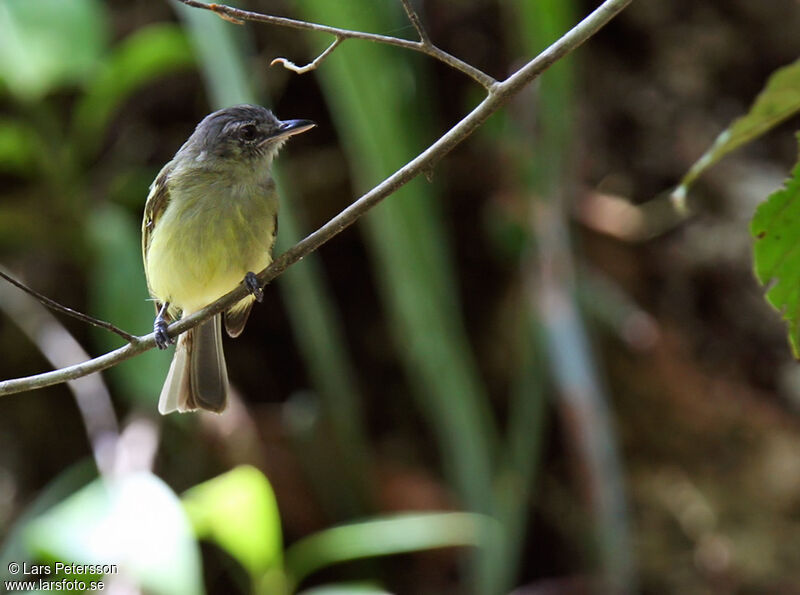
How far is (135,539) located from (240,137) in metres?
1.32

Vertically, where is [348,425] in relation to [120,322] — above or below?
below

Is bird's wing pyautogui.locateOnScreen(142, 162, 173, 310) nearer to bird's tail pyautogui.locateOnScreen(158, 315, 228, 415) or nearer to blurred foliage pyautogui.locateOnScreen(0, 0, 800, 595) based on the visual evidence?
bird's tail pyautogui.locateOnScreen(158, 315, 228, 415)

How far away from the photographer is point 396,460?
480 centimetres

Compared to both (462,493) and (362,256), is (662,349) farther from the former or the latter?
(362,256)

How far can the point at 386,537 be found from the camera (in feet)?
12.1

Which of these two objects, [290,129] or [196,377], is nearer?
[290,129]

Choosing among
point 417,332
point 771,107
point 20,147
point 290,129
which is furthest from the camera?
point 20,147

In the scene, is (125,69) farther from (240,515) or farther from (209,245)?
(240,515)

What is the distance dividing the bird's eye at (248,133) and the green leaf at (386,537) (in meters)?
1.55

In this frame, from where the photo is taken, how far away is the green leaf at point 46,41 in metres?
3.75

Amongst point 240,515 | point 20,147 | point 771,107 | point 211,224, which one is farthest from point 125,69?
point 771,107

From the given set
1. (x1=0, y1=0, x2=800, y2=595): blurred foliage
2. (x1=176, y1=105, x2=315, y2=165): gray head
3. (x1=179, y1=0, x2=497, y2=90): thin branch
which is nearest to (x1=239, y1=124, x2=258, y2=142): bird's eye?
(x1=176, y1=105, x2=315, y2=165): gray head

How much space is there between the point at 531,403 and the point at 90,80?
250 centimetres

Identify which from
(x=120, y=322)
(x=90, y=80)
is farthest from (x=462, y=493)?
Answer: (x=90, y=80)
